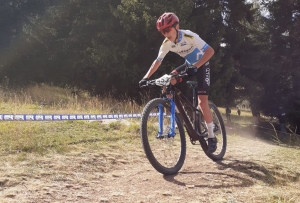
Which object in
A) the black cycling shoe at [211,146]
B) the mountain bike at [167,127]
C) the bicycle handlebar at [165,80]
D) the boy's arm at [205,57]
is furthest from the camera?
the black cycling shoe at [211,146]

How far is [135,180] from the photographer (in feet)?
11.4

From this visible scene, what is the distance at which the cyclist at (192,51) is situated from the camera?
3986 mm

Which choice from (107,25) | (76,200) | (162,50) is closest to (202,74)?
(162,50)

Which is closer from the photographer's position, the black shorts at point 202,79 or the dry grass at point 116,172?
the dry grass at point 116,172

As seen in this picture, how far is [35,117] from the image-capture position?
5.69m

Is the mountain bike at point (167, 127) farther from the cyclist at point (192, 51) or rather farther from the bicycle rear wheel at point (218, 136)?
the bicycle rear wheel at point (218, 136)

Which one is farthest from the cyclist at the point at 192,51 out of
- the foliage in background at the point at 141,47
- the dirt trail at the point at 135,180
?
the foliage in background at the point at 141,47

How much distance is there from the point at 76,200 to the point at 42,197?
0.30m

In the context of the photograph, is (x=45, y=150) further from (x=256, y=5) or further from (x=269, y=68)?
(x=256, y=5)

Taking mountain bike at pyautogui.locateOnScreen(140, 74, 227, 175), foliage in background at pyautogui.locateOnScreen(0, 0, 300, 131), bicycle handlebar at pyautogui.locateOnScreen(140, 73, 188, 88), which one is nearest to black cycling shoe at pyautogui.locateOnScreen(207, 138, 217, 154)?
mountain bike at pyautogui.locateOnScreen(140, 74, 227, 175)

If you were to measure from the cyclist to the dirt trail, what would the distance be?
68 centimetres

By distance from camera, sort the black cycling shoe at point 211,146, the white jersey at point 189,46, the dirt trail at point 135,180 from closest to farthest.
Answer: the dirt trail at point 135,180
the white jersey at point 189,46
the black cycling shoe at point 211,146

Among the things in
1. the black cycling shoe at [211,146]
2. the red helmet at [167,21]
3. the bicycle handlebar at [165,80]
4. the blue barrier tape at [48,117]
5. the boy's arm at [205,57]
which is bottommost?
the black cycling shoe at [211,146]

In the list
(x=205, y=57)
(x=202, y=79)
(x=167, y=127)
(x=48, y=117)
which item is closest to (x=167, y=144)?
(x=167, y=127)
